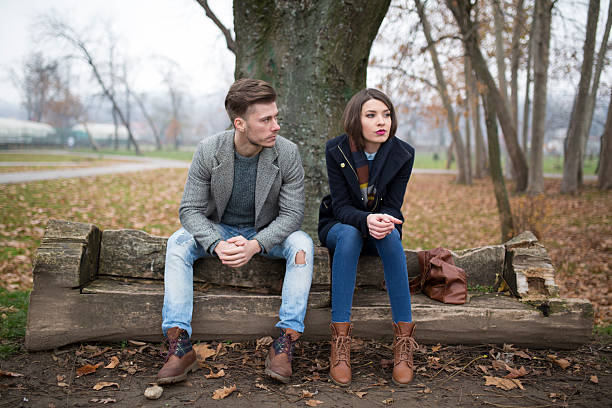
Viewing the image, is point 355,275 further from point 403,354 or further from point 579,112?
point 579,112

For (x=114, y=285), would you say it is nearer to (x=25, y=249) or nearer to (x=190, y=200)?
(x=190, y=200)

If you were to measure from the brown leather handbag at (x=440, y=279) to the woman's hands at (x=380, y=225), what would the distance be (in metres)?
0.72

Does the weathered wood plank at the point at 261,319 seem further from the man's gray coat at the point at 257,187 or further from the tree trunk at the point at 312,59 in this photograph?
the tree trunk at the point at 312,59

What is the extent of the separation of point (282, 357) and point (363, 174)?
1321 mm

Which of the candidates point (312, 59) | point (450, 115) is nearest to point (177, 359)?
point (312, 59)

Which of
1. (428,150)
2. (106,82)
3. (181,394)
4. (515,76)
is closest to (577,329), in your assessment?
(181,394)

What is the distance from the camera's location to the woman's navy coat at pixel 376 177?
10.1 ft

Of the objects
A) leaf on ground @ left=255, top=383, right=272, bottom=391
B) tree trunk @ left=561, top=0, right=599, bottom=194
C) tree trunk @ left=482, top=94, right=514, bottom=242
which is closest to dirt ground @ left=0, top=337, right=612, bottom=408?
leaf on ground @ left=255, top=383, right=272, bottom=391

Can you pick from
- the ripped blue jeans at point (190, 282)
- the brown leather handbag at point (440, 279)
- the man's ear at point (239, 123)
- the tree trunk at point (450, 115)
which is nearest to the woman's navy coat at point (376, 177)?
the ripped blue jeans at point (190, 282)

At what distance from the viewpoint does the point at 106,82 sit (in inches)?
→ 1350

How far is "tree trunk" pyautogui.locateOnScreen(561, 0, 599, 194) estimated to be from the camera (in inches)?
412

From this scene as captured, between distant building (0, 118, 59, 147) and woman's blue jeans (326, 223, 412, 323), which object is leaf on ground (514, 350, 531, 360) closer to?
woman's blue jeans (326, 223, 412, 323)

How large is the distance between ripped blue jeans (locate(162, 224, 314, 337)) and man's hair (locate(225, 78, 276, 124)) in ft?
2.96

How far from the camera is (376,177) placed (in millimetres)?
3105
